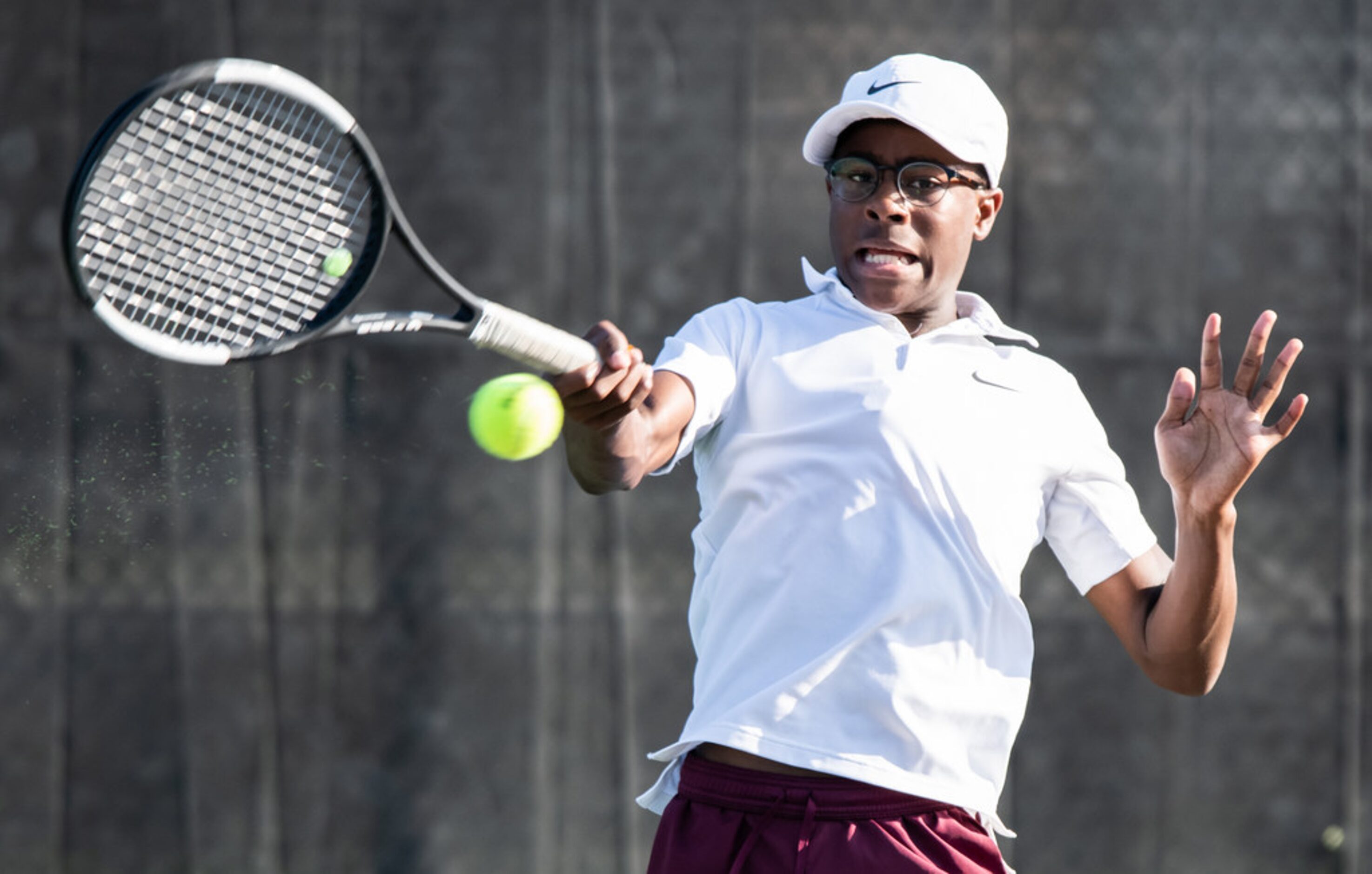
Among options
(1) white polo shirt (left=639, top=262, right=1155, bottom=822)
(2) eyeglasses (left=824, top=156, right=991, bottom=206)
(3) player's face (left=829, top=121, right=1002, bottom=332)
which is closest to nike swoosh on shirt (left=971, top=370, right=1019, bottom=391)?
(1) white polo shirt (left=639, top=262, right=1155, bottom=822)

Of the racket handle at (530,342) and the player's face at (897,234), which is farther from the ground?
the player's face at (897,234)

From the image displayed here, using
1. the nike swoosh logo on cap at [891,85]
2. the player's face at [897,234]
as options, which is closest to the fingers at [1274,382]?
the player's face at [897,234]

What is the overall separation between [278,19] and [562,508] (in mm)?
1255

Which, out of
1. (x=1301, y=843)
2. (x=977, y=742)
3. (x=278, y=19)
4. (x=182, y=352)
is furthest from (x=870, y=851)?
(x=278, y=19)

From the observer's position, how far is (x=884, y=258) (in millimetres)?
1930

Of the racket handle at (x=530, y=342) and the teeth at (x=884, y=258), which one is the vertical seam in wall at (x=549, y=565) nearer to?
the teeth at (x=884, y=258)

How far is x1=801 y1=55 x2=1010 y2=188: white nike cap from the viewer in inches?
74.8

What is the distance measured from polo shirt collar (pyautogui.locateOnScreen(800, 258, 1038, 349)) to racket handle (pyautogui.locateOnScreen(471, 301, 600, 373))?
0.47 m

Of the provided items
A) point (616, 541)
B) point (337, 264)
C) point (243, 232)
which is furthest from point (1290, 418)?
point (616, 541)

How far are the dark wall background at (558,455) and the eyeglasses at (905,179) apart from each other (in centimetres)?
144

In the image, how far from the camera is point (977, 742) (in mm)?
1801

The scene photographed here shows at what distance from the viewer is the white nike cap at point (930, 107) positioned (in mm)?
1899

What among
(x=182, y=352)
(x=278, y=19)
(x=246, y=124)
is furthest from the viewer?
(x=278, y=19)

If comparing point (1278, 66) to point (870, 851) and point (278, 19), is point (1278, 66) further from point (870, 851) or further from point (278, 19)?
point (870, 851)
